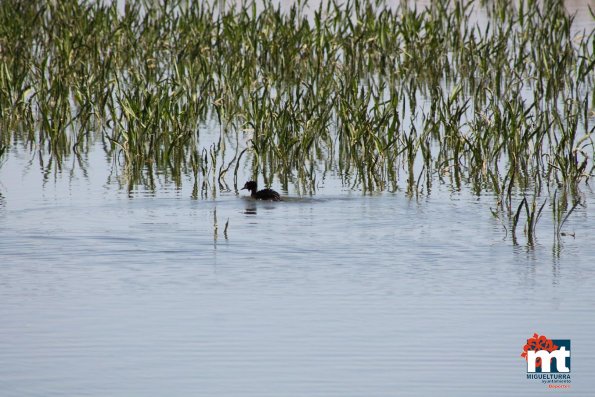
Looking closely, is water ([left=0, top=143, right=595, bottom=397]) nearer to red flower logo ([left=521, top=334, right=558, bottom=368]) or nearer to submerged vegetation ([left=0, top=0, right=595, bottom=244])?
red flower logo ([left=521, top=334, right=558, bottom=368])

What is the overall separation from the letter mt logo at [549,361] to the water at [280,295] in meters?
0.06

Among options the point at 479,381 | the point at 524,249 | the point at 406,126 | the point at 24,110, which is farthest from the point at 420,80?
the point at 479,381

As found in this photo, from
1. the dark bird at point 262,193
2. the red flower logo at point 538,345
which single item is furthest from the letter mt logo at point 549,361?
the dark bird at point 262,193

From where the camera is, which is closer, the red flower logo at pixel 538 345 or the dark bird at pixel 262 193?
the red flower logo at pixel 538 345

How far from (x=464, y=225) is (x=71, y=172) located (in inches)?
146

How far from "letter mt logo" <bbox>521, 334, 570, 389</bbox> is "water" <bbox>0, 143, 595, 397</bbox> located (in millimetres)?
56

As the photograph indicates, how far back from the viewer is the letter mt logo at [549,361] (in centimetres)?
504

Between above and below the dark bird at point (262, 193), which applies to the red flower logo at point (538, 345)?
below

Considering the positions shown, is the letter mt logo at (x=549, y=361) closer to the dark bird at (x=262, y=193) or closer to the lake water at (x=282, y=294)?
the lake water at (x=282, y=294)

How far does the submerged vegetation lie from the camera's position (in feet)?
31.6

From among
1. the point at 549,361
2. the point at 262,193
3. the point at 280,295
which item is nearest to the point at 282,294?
the point at 280,295

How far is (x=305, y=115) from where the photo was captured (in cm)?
1159

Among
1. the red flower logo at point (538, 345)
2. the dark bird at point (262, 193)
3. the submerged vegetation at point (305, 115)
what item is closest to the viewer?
the red flower logo at point (538, 345)

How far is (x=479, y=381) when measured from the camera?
4.96 m
